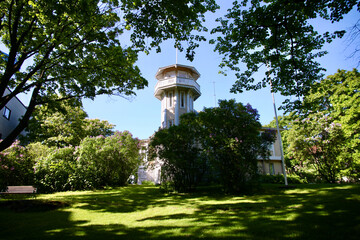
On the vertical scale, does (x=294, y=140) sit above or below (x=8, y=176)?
above

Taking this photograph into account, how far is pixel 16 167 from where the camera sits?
1539 centimetres

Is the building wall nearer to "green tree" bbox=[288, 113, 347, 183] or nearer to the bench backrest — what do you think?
the bench backrest

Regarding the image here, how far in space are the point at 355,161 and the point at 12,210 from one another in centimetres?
2489

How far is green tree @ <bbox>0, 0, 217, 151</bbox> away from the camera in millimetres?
6383

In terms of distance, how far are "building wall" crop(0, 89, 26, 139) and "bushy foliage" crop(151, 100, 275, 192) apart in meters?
23.5

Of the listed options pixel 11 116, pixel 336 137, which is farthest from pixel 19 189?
pixel 336 137

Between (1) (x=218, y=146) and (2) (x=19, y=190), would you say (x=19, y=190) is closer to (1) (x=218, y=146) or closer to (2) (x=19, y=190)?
(2) (x=19, y=190)

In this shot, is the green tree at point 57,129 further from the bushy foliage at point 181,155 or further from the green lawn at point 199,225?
the green lawn at point 199,225

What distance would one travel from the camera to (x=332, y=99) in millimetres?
20328

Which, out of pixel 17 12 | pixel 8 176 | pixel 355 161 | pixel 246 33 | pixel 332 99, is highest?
pixel 332 99

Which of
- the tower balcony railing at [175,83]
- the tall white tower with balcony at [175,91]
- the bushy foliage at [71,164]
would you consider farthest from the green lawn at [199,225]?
the tower balcony railing at [175,83]

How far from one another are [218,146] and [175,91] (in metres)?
13.0

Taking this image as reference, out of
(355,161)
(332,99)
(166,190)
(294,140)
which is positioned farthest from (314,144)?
(166,190)

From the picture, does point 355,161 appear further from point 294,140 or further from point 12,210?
point 12,210
